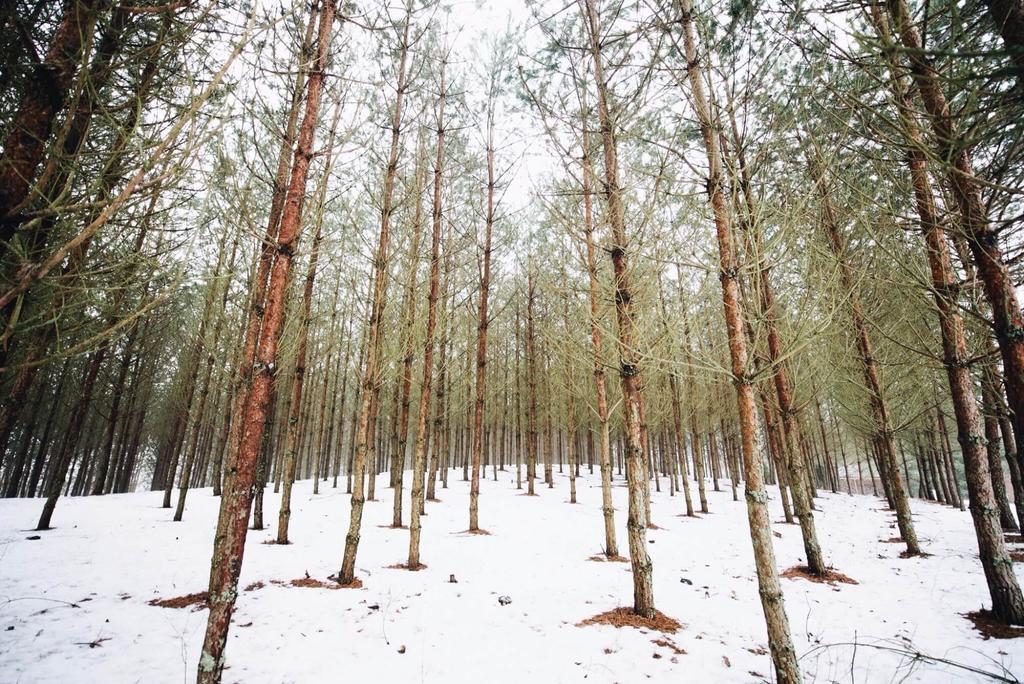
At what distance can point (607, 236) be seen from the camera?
5781mm

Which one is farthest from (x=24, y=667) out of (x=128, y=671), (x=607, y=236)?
Result: (x=607, y=236)

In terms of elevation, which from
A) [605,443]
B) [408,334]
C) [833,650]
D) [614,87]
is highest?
[614,87]

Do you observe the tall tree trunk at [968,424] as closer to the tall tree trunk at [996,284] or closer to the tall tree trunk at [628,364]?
the tall tree trunk at [996,284]

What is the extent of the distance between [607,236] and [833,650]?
523cm

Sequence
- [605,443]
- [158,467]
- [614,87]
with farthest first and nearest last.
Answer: [158,467] → [605,443] → [614,87]

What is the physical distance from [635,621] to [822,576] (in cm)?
417

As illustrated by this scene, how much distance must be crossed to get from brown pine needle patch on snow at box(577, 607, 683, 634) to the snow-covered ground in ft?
0.48

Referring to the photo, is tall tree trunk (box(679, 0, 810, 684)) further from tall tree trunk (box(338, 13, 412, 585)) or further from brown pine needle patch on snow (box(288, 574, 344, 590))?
brown pine needle patch on snow (box(288, 574, 344, 590))

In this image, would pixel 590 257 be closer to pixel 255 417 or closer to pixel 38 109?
pixel 255 417

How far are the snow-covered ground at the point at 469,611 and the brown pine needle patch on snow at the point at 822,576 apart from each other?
282 mm

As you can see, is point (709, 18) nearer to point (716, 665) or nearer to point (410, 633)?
A: point (716, 665)

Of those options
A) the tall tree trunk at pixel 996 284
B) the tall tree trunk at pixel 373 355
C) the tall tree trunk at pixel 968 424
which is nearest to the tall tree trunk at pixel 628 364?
the tall tree trunk at pixel 996 284

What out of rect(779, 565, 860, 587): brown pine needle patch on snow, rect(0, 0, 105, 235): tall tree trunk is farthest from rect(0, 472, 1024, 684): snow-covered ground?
rect(0, 0, 105, 235): tall tree trunk

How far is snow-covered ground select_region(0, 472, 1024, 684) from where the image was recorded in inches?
144
